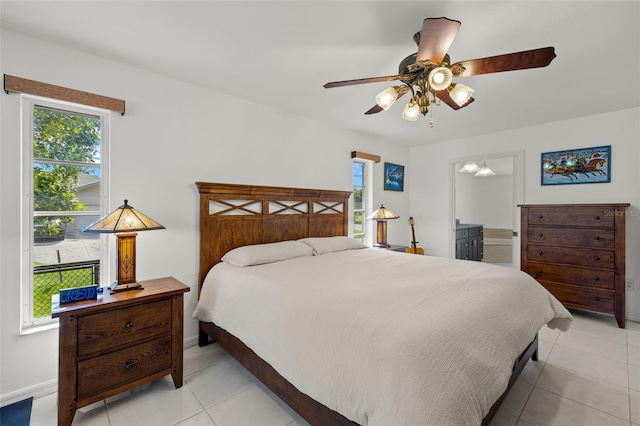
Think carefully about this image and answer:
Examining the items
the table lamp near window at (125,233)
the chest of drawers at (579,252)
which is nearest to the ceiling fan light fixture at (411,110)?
the table lamp near window at (125,233)

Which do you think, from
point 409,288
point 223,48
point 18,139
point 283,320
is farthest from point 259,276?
point 18,139

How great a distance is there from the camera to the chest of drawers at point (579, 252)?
302 cm

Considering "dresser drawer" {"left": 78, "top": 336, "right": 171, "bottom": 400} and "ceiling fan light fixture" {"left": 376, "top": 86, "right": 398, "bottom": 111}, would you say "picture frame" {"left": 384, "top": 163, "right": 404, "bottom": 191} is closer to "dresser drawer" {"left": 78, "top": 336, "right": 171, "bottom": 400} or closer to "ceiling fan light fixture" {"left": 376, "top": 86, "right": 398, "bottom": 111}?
"ceiling fan light fixture" {"left": 376, "top": 86, "right": 398, "bottom": 111}

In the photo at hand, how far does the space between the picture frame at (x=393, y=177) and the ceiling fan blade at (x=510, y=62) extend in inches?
118

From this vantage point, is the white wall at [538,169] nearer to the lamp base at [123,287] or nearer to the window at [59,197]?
the lamp base at [123,287]

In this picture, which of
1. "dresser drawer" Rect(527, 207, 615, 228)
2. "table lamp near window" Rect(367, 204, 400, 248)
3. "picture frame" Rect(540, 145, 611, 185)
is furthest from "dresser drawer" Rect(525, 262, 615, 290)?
"table lamp near window" Rect(367, 204, 400, 248)

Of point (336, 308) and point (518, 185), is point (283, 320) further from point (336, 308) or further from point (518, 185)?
point (518, 185)

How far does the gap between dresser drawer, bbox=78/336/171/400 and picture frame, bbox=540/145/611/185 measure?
472cm

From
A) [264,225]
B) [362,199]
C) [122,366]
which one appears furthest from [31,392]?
[362,199]

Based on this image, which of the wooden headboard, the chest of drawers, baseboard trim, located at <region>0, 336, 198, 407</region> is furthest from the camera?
the chest of drawers

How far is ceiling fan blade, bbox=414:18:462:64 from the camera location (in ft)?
4.45

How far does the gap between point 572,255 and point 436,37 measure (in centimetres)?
326

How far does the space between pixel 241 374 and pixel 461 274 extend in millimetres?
1875

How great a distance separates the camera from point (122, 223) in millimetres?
1885
